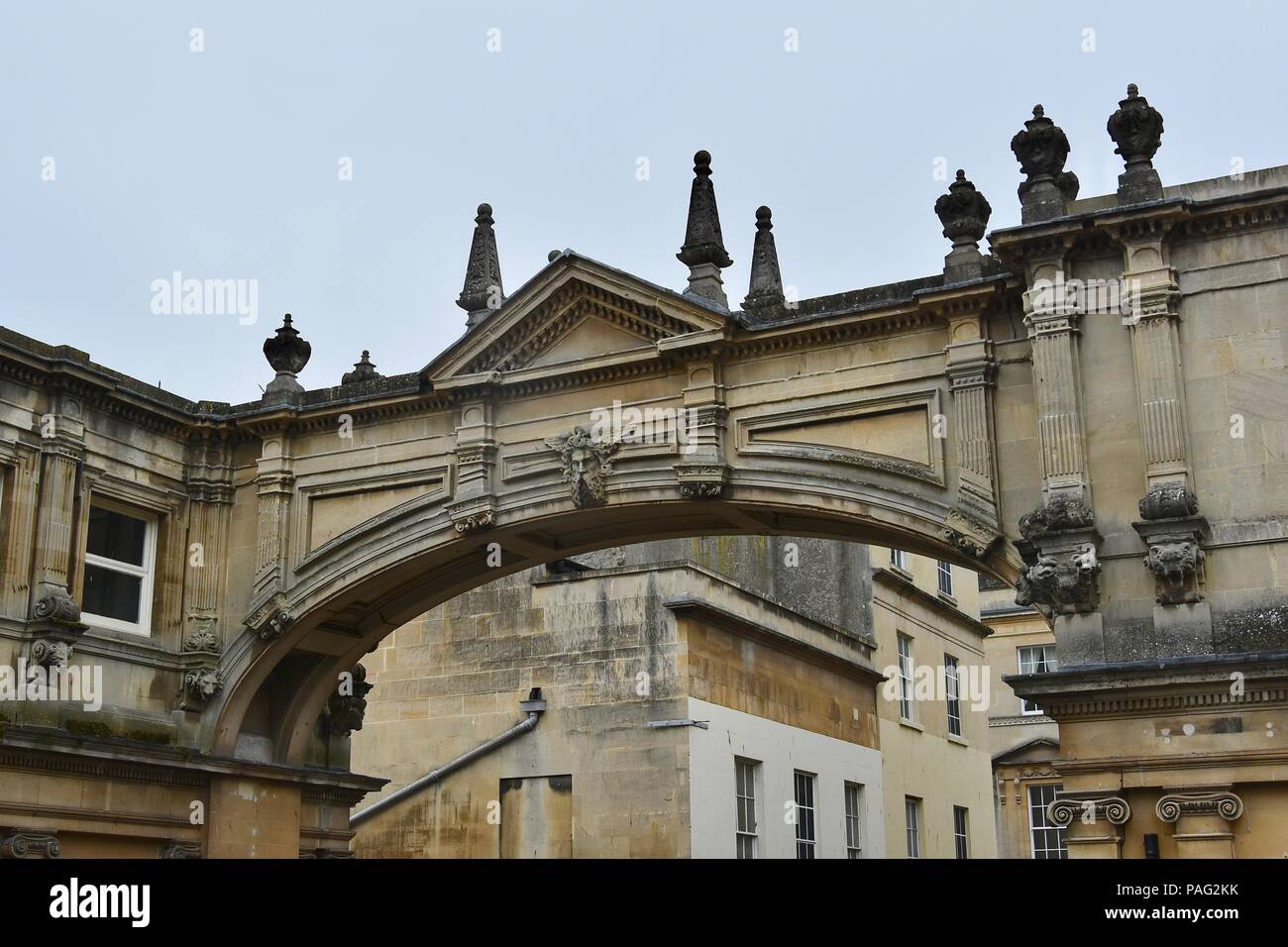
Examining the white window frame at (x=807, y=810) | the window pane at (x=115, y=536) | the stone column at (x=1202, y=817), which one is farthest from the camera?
the white window frame at (x=807, y=810)

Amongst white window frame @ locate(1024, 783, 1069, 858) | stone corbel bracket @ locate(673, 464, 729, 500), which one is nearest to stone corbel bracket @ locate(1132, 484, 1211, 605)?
stone corbel bracket @ locate(673, 464, 729, 500)

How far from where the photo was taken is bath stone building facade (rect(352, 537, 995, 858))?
81.6 ft

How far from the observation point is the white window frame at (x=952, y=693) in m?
33.9

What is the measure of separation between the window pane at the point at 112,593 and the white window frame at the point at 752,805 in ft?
35.1

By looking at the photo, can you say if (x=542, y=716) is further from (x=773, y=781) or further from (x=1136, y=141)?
(x=1136, y=141)

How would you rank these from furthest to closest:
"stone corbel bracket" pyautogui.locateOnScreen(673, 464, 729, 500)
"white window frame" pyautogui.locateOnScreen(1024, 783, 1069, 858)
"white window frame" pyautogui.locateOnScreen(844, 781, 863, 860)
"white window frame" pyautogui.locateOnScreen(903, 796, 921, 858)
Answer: "white window frame" pyautogui.locateOnScreen(1024, 783, 1069, 858)
"white window frame" pyautogui.locateOnScreen(903, 796, 921, 858)
"white window frame" pyautogui.locateOnScreen(844, 781, 863, 860)
"stone corbel bracket" pyautogui.locateOnScreen(673, 464, 729, 500)

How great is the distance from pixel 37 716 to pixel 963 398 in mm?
9991

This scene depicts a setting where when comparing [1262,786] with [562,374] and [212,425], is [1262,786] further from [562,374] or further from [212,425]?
[212,425]

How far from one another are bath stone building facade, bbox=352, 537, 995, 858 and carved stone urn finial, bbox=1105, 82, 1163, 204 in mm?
12348

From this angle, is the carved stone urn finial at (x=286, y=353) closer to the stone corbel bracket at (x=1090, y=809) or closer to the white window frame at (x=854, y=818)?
the stone corbel bracket at (x=1090, y=809)

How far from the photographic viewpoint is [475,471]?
1761cm

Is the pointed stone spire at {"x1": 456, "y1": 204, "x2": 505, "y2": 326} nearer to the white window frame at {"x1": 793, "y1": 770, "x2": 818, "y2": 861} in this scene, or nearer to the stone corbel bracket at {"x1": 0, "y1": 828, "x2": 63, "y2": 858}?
the stone corbel bracket at {"x1": 0, "y1": 828, "x2": 63, "y2": 858}

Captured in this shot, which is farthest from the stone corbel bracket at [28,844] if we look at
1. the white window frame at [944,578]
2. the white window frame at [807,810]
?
the white window frame at [944,578]

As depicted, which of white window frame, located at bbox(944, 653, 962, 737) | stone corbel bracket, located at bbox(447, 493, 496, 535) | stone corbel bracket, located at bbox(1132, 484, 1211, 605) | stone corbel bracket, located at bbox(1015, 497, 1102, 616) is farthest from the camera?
white window frame, located at bbox(944, 653, 962, 737)
